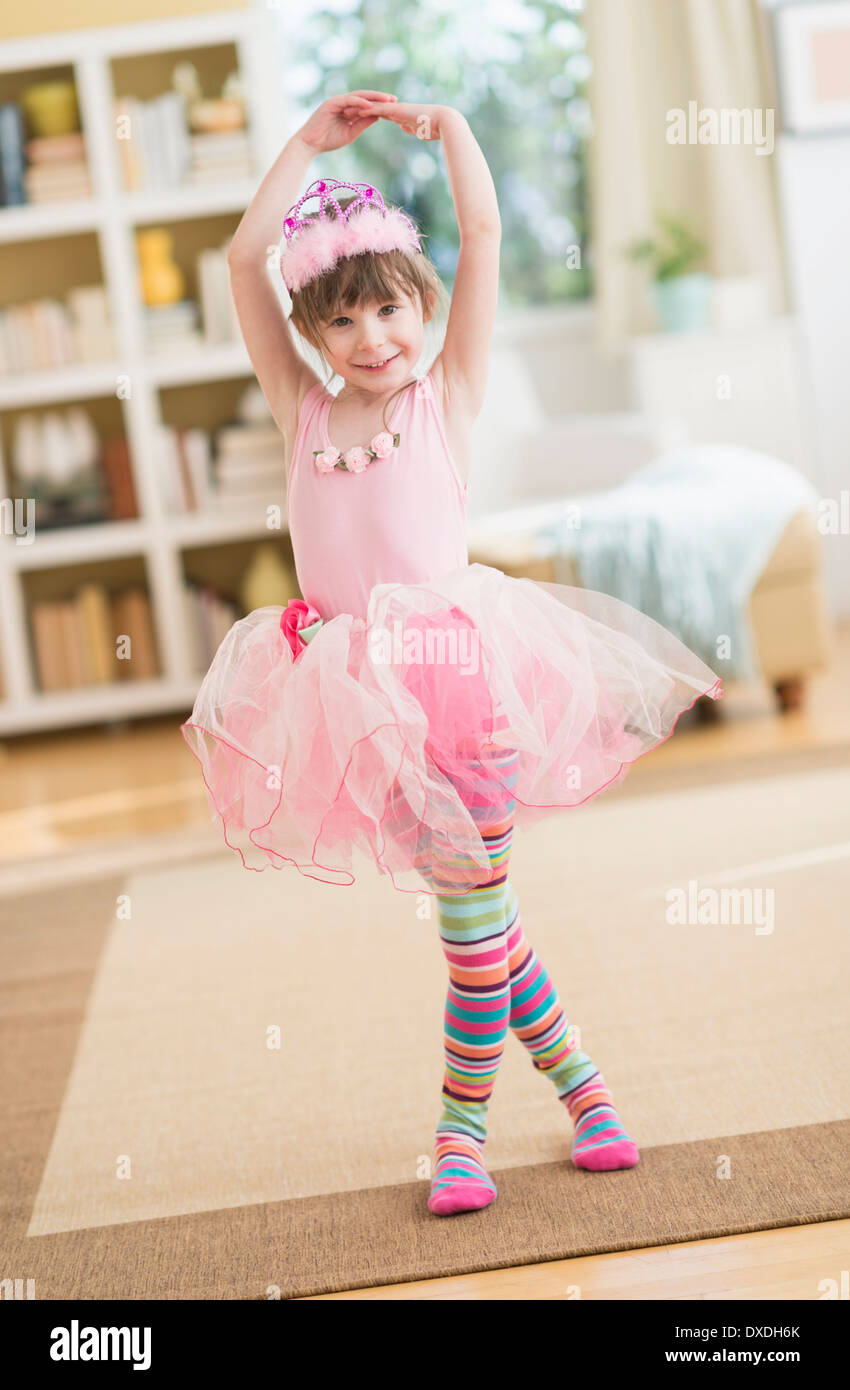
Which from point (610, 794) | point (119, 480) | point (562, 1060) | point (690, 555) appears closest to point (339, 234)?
point (562, 1060)

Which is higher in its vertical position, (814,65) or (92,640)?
(814,65)

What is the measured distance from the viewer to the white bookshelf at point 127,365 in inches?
169

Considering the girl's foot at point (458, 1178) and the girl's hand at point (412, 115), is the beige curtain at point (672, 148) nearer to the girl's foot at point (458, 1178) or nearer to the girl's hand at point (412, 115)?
the girl's hand at point (412, 115)

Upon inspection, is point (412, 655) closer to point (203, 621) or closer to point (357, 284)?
point (357, 284)

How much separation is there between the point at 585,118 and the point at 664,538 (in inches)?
90.2

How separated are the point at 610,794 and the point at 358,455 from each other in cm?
182

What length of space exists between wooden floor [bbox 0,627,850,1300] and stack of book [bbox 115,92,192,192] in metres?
1.66

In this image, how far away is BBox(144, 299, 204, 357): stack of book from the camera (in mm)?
4383

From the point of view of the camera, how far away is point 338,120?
152 centimetres

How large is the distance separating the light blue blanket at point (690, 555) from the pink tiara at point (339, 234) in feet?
6.28

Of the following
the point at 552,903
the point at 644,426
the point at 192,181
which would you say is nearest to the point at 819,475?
the point at 644,426

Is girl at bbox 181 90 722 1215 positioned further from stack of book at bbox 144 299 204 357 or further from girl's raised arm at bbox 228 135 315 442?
stack of book at bbox 144 299 204 357

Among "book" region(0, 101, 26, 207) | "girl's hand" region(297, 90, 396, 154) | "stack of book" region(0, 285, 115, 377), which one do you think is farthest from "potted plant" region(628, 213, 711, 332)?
"girl's hand" region(297, 90, 396, 154)

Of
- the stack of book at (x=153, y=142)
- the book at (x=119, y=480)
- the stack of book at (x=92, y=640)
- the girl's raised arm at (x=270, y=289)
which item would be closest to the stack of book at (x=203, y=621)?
the stack of book at (x=92, y=640)
